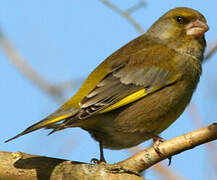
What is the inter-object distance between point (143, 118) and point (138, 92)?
0.32m

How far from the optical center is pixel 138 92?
4.43 m

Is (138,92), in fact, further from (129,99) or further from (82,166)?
(82,166)

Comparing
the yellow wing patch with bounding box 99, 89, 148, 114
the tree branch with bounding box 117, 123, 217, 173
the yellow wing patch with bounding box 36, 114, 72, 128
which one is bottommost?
the tree branch with bounding box 117, 123, 217, 173

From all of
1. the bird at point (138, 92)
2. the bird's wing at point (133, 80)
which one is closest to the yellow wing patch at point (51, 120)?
the bird at point (138, 92)

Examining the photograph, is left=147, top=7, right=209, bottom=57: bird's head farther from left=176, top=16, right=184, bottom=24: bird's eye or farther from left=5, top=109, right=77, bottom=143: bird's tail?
left=5, top=109, right=77, bottom=143: bird's tail

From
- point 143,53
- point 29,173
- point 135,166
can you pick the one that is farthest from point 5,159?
point 143,53

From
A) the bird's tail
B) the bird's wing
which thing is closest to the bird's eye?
the bird's wing

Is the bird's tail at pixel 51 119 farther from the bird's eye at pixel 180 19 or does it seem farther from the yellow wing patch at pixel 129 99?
the bird's eye at pixel 180 19

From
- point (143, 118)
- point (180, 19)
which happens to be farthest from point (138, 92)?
point (180, 19)

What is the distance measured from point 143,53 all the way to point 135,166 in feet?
5.87

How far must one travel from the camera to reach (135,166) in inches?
138

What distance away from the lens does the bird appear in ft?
13.7

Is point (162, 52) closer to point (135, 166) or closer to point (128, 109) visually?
point (128, 109)

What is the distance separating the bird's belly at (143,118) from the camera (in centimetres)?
429
